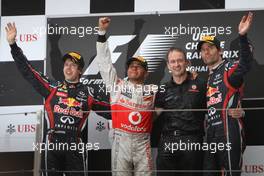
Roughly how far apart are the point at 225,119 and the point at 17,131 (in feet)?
2.90

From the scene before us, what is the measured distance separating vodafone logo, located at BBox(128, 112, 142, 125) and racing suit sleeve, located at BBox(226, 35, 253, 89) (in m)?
0.37

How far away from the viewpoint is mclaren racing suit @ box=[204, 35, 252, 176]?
8.39 ft

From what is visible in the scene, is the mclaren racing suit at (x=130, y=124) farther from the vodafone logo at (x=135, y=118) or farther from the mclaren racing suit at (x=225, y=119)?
the mclaren racing suit at (x=225, y=119)

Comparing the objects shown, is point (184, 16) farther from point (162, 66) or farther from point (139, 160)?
point (139, 160)

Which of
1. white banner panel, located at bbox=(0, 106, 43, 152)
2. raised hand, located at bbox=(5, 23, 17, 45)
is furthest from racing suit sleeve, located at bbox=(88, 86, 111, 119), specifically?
raised hand, located at bbox=(5, 23, 17, 45)

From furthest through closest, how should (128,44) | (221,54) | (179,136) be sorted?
1. (128,44)
2. (221,54)
3. (179,136)

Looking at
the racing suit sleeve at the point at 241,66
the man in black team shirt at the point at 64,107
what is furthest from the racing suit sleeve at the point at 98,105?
the racing suit sleeve at the point at 241,66

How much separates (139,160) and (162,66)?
465 millimetres

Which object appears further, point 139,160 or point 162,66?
point 162,66

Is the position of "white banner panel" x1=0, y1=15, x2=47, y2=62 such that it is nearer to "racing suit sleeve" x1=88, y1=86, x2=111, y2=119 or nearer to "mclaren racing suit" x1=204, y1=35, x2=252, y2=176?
"racing suit sleeve" x1=88, y1=86, x2=111, y2=119

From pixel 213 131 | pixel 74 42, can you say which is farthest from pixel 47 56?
pixel 213 131

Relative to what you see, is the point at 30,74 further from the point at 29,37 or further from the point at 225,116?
the point at 225,116

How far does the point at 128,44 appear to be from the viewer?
2.99 metres

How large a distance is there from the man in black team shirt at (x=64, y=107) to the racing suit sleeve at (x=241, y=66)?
1.91 feet
